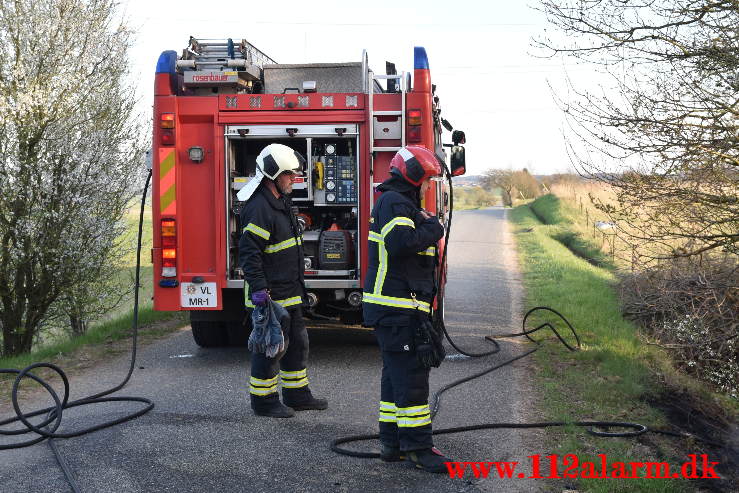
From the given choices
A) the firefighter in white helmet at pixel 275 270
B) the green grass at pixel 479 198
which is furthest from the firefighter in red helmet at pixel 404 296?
the green grass at pixel 479 198

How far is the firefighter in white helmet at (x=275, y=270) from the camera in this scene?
Result: 5.75 m

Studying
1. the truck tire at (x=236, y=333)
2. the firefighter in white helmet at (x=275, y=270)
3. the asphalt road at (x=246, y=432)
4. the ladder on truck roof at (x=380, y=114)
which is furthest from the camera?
the truck tire at (x=236, y=333)

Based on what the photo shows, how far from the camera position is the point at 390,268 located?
471 centimetres

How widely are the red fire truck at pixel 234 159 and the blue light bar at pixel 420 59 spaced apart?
0.01 meters

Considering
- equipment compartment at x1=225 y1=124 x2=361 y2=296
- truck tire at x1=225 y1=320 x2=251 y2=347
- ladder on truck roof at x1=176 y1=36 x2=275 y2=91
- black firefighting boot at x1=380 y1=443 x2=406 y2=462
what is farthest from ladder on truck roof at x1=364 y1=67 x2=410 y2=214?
black firefighting boot at x1=380 y1=443 x2=406 y2=462

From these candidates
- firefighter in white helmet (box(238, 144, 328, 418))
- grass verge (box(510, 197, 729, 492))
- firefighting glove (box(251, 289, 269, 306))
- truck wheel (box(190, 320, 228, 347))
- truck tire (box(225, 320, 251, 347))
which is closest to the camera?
grass verge (box(510, 197, 729, 492))

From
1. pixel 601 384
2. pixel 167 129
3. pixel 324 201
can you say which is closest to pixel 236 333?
pixel 324 201

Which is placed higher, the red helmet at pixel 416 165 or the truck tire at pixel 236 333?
the red helmet at pixel 416 165

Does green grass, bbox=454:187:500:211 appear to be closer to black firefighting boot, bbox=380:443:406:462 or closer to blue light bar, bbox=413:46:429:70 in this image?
blue light bar, bbox=413:46:429:70

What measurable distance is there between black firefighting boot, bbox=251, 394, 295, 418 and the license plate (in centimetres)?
185

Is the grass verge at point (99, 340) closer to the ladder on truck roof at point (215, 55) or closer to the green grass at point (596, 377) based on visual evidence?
the ladder on truck roof at point (215, 55)

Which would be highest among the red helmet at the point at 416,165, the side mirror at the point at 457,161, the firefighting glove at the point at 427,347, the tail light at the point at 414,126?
the tail light at the point at 414,126

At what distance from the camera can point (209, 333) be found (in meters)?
8.41

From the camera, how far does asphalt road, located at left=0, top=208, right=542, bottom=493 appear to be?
448 cm
